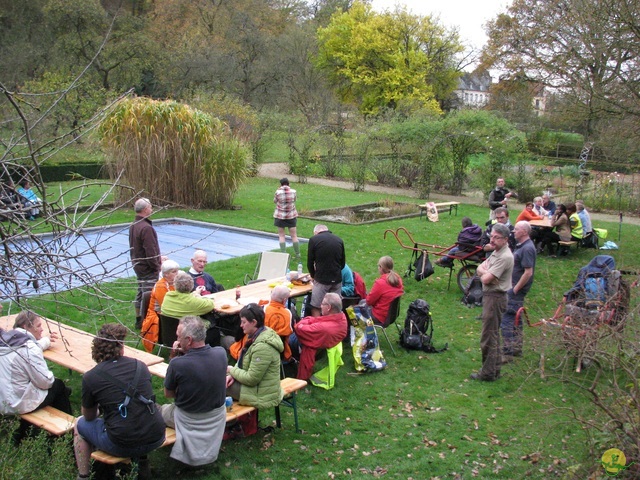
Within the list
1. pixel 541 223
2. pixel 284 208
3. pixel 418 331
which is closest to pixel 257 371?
pixel 418 331

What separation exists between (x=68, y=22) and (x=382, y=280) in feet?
92.4

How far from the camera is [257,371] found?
5621mm

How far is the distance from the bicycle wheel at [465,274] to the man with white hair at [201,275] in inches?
163

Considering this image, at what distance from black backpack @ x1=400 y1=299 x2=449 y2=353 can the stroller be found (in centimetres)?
131

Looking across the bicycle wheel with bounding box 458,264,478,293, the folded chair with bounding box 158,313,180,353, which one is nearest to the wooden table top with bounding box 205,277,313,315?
the folded chair with bounding box 158,313,180,353

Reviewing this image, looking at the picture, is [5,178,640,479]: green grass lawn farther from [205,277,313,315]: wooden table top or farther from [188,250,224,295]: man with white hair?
[188,250,224,295]: man with white hair

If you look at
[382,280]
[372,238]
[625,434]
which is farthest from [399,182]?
[625,434]

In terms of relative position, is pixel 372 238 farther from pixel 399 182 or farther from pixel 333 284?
pixel 399 182

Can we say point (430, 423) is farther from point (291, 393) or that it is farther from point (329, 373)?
point (291, 393)

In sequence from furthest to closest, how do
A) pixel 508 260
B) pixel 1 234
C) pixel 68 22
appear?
pixel 68 22, pixel 508 260, pixel 1 234

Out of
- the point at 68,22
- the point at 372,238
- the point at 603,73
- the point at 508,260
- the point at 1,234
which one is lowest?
the point at 372,238

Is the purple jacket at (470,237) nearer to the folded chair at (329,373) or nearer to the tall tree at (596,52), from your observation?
the folded chair at (329,373)

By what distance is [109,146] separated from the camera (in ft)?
52.8

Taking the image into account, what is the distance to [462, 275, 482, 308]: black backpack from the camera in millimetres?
9883
